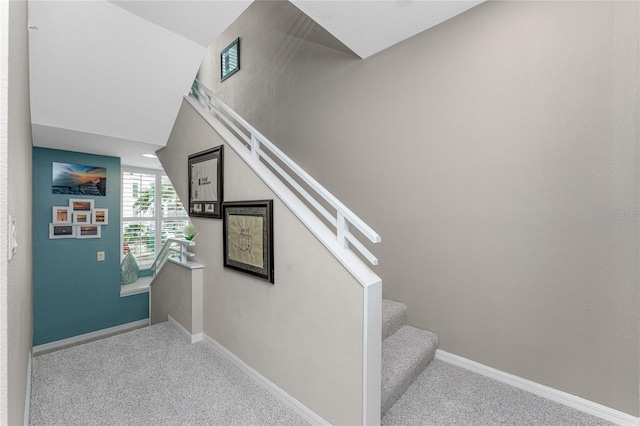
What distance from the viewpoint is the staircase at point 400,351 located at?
1.85 m

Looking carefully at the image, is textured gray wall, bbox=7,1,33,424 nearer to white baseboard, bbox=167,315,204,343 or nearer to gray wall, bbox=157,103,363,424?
gray wall, bbox=157,103,363,424

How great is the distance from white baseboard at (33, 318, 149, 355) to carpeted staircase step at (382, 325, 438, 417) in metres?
4.63

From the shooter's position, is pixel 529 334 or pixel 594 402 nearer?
A: pixel 594 402

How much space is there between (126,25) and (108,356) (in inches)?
110

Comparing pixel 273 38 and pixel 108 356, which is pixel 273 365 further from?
pixel 273 38

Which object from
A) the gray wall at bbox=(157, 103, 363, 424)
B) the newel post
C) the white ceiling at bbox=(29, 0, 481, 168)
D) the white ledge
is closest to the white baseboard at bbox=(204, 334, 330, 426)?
the gray wall at bbox=(157, 103, 363, 424)

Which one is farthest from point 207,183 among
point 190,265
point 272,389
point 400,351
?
point 400,351

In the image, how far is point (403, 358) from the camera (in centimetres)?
204

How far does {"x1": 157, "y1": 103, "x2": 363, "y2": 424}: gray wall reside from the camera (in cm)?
159

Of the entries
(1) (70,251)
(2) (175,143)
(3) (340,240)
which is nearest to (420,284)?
(3) (340,240)

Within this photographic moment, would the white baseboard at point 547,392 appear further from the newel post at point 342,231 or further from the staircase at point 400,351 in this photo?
the newel post at point 342,231

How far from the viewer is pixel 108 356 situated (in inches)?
99.0

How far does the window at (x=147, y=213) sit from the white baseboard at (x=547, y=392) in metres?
5.38

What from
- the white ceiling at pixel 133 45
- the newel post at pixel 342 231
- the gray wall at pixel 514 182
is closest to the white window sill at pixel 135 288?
the white ceiling at pixel 133 45
